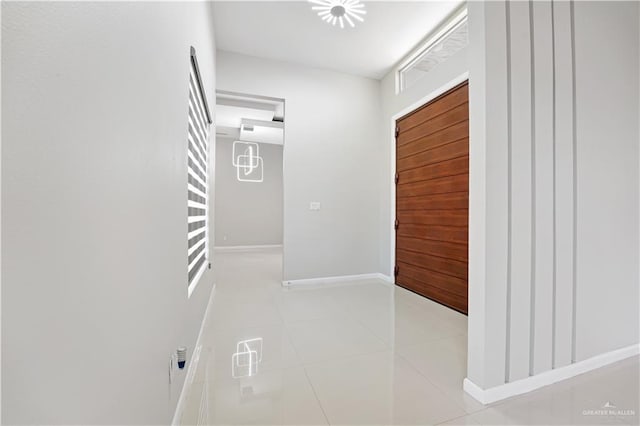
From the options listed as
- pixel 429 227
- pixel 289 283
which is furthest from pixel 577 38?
pixel 289 283

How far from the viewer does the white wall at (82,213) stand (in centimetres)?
37

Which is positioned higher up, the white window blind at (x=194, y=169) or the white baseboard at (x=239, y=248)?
the white window blind at (x=194, y=169)

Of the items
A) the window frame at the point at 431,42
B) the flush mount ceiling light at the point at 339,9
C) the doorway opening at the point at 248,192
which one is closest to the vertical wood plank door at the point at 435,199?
the window frame at the point at 431,42

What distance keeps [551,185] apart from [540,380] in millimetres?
1141

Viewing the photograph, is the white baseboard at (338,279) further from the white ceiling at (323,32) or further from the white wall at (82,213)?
the white ceiling at (323,32)

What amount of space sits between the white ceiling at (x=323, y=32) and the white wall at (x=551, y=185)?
1.49 m

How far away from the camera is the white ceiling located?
2.63 meters

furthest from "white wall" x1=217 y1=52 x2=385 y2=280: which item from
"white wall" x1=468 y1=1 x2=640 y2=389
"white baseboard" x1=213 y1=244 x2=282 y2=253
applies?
"white baseboard" x1=213 y1=244 x2=282 y2=253

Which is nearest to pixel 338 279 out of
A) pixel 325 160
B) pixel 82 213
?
pixel 325 160

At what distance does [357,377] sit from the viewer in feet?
5.14

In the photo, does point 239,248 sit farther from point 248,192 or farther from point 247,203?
point 248,192

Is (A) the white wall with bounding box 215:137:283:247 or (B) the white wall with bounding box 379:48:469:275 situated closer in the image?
(B) the white wall with bounding box 379:48:469:275

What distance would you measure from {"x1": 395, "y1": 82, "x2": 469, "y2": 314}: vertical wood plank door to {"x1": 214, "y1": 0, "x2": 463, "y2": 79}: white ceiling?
2.75ft

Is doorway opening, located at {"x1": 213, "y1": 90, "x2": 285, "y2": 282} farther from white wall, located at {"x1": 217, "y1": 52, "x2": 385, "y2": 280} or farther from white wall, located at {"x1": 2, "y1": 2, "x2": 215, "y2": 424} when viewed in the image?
white wall, located at {"x1": 2, "y1": 2, "x2": 215, "y2": 424}
